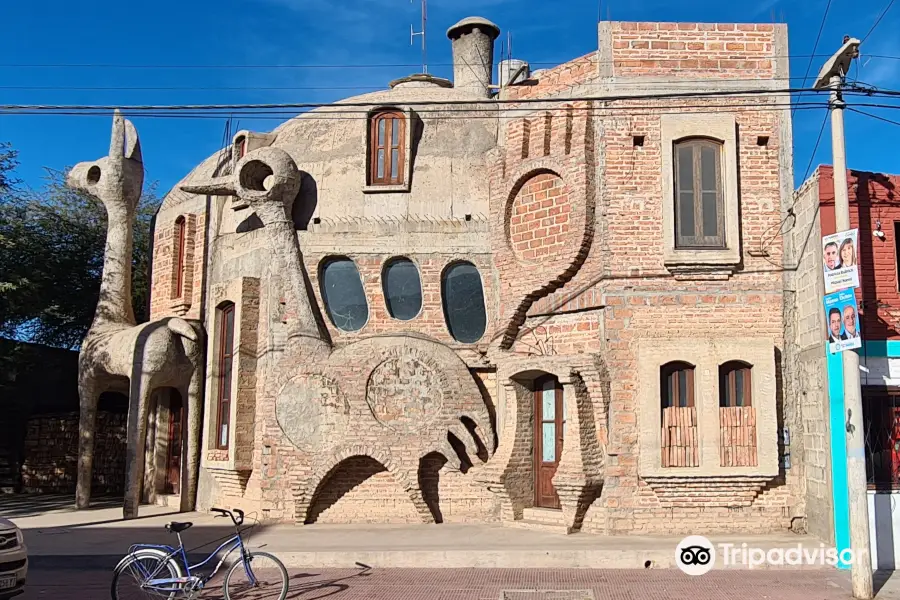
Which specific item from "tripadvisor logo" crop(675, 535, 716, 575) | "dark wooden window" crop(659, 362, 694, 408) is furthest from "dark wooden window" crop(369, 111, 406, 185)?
"tripadvisor logo" crop(675, 535, 716, 575)

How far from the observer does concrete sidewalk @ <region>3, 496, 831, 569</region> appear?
11.8 metres

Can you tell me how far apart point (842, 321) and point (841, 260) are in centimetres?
76

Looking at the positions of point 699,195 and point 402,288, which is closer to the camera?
point 699,195

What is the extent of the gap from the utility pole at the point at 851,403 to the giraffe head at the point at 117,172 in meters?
14.2

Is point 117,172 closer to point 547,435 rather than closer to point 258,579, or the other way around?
point 547,435

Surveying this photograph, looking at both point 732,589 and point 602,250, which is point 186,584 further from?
point 602,250

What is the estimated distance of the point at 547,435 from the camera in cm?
1473

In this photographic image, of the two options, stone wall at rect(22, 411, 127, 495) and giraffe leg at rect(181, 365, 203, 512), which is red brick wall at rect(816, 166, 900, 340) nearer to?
giraffe leg at rect(181, 365, 203, 512)

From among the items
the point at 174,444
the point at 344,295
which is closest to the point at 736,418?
the point at 344,295

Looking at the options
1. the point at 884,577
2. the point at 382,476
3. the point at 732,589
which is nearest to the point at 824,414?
the point at 884,577

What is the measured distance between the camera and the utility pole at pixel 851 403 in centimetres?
991

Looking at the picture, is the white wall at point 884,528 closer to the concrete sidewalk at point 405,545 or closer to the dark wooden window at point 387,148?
the concrete sidewalk at point 405,545

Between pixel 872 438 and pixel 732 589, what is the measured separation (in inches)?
132

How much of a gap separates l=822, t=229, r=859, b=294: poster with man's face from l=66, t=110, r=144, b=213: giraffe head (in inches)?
567
